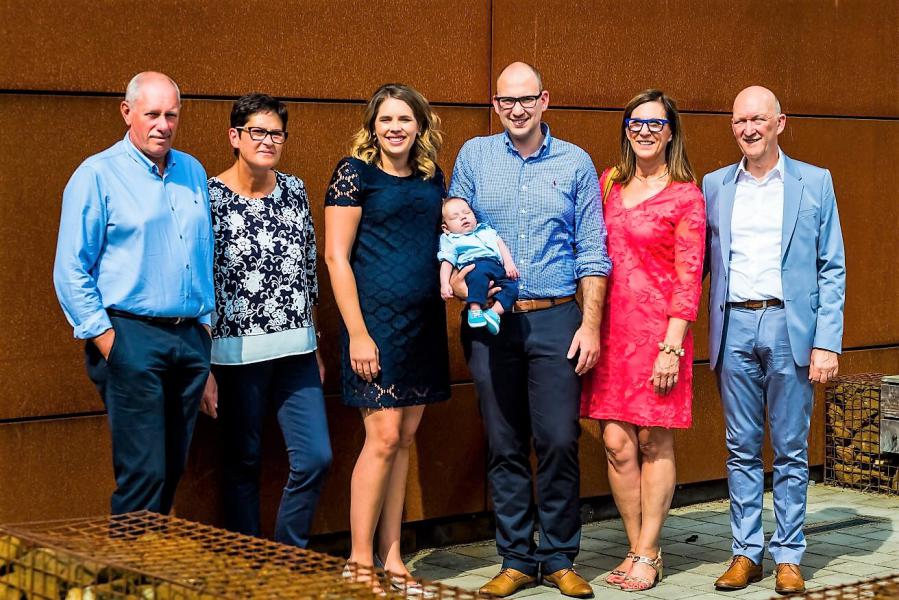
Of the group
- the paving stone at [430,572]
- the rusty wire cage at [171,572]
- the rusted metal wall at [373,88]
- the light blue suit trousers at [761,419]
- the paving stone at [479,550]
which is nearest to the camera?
the rusty wire cage at [171,572]

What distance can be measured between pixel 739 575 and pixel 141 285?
9.48ft

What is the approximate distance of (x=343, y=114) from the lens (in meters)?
6.29

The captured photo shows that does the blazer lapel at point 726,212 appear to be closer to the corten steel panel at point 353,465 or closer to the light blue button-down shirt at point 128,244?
the corten steel panel at point 353,465

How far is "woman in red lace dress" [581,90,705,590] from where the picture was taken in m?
5.68

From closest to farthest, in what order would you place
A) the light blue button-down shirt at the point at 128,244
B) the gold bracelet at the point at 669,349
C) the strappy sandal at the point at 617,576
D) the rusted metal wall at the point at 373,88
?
the light blue button-down shirt at the point at 128,244, the rusted metal wall at the point at 373,88, the gold bracelet at the point at 669,349, the strappy sandal at the point at 617,576

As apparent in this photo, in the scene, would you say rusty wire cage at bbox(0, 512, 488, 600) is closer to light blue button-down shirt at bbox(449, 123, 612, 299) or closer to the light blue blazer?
light blue button-down shirt at bbox(449, 123, 612, 299)

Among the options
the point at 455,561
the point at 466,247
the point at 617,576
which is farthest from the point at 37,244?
the point at 617,576

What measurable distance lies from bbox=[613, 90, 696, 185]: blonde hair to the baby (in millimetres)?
792

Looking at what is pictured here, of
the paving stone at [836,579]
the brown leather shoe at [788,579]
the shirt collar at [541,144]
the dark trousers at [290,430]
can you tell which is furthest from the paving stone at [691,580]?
the shirt collar at [541,144]

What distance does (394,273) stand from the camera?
546cm

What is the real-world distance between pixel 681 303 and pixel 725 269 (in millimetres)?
314

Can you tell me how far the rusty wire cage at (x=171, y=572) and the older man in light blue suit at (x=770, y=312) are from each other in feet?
8.73

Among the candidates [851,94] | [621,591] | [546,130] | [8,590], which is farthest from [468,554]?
[851,94]

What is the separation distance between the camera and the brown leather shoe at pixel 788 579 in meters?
5.73
